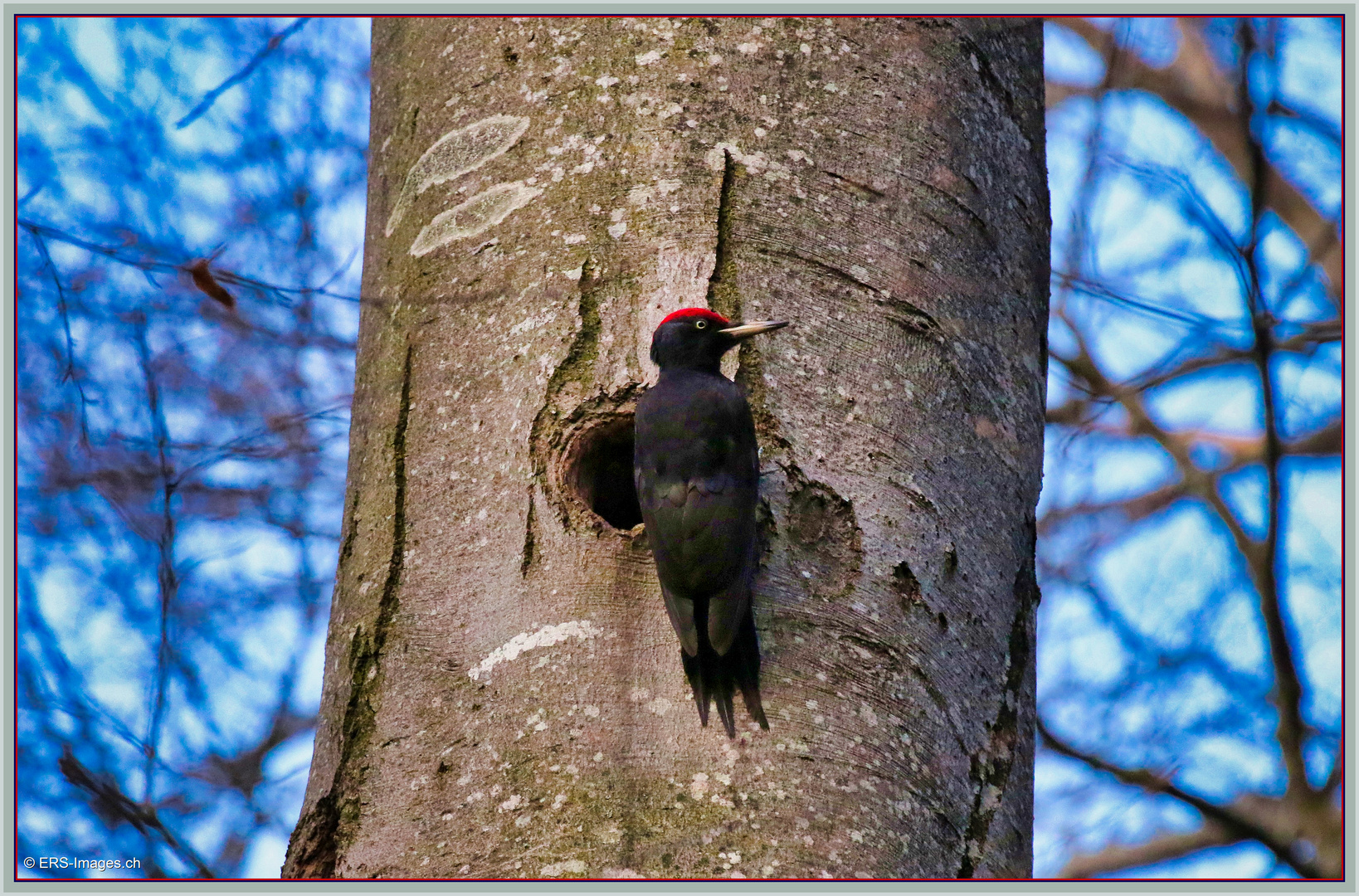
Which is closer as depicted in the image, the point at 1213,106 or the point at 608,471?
the point at 608,471

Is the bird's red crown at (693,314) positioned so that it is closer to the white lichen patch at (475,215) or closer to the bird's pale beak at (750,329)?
the bird's pale beak at (750,329)

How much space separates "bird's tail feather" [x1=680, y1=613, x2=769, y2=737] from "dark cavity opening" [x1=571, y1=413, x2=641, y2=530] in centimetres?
46

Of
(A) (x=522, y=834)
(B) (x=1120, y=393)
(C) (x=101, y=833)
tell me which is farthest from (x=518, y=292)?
(B) (x=1120, y=393)

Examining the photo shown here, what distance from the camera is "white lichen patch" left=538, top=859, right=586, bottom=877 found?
2.01 m

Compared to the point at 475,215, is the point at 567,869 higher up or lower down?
lower down

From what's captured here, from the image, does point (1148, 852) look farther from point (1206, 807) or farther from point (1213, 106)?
point (1213, 106)

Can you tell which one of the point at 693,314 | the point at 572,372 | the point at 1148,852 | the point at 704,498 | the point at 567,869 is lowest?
the point at 567,869

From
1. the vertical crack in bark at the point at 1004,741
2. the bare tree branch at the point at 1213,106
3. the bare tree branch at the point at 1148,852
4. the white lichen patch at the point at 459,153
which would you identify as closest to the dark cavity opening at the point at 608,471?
the white lichen patch at the point at 459,153

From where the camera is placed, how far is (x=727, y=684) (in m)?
2.18

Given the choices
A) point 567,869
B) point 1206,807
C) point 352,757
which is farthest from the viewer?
point 1206,807

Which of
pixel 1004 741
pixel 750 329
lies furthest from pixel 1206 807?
pixel 750 329

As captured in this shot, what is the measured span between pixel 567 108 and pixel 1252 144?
2.70 m

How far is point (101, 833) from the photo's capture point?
14.1ft

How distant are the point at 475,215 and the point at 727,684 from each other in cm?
113
